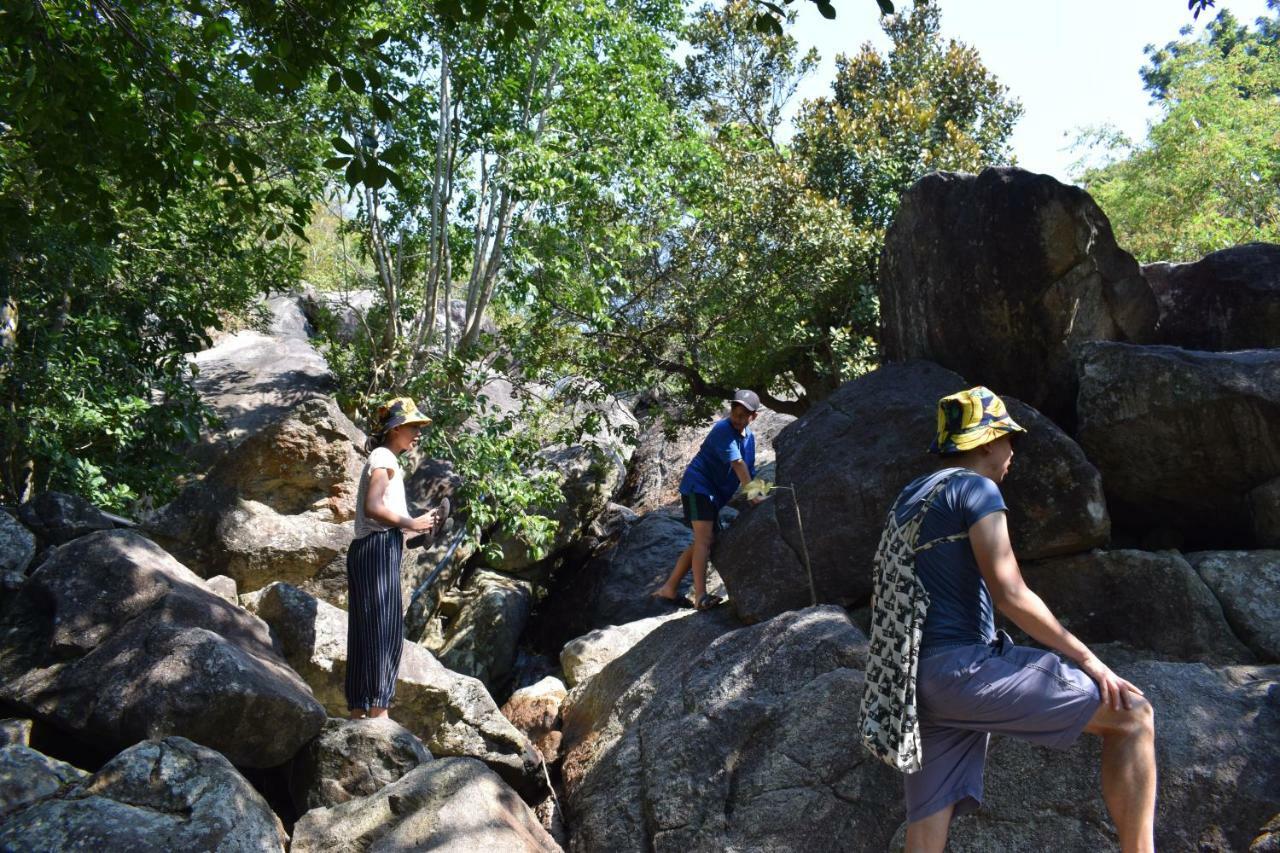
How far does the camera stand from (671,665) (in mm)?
6879

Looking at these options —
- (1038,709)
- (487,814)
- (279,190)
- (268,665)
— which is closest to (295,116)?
(279,190)

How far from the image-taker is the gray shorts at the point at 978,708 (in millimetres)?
3393

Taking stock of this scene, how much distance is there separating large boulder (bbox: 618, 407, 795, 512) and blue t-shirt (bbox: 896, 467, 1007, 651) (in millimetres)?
10480

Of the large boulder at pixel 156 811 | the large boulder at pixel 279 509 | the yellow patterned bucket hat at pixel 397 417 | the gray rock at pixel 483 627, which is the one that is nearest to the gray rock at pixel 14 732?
the large boulder at pixel 156 811

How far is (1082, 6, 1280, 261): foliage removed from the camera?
16.9 meters

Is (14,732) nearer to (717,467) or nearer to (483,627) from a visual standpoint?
(717,467)

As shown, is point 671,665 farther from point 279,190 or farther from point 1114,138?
point 1114,138

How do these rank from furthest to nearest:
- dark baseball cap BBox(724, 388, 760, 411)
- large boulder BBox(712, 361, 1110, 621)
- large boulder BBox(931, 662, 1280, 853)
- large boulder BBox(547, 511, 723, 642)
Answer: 1. large boulder BBox(547, 511, 723, 642)
2. dark baseball cap BBox(724, 388, 760, 411)
3. large boulder BBox(712, 361, 1110, 621)
4. large boulder BBox(931, 662, 1280, 853)

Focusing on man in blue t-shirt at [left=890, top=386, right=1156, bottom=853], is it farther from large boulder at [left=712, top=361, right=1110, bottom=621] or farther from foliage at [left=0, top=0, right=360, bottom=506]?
foliage at [left=0, top=0, right=360, bottom=506]

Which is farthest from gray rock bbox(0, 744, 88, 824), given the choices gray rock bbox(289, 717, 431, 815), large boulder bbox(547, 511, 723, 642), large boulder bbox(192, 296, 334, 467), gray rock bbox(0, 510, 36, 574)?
large boulder bbox(547, 511, 723, 642)

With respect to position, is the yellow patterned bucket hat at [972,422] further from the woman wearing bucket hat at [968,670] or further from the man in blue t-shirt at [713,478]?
the man in blue t-shirt at [713,478]

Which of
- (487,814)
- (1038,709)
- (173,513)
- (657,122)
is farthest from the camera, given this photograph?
(657,122)

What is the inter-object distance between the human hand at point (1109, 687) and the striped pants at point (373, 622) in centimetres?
365

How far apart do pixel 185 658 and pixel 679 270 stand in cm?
935
